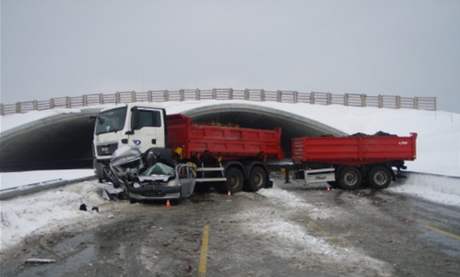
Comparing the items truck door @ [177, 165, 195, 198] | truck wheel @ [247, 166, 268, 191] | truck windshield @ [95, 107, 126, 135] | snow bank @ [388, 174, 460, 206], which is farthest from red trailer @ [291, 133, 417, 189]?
truck windshield @ [95, 107, 126, 135]

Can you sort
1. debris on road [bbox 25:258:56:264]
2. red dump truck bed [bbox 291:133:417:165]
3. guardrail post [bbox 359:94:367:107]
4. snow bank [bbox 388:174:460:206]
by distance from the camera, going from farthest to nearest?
guardrail post [bbox 359:94:367:107] < red dump truck bed [bbox 291:133:417:165] < snow bank [bbox 388:174:460:206] < debris on road [bbox 25:258:56:264]

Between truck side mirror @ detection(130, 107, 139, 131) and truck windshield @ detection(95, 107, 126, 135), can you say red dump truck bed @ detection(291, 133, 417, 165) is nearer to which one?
truck side mirror @ detection(130, 107, 139, 131)

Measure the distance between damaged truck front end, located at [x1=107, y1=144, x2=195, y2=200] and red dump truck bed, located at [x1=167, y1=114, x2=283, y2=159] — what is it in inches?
58.9

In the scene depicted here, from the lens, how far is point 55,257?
6270mm

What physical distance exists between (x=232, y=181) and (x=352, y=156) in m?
5.26

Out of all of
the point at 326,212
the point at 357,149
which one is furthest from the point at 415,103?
the point at 326,212

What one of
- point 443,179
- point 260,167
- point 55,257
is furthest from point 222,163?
point 55,257

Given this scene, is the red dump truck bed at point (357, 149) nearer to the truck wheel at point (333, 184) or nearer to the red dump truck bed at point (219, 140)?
the truck wheel at point (333, 184)

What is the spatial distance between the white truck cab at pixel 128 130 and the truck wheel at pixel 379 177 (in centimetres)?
892

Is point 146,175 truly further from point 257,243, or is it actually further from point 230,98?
point 230,98

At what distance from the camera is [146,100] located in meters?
39.4

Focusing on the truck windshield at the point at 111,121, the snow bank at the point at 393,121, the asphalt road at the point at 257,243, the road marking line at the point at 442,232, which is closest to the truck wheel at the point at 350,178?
the asphalt road at the point at 257,243

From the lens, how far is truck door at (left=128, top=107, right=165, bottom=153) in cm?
1216

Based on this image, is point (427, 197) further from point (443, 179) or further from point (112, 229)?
point (112, 229)
